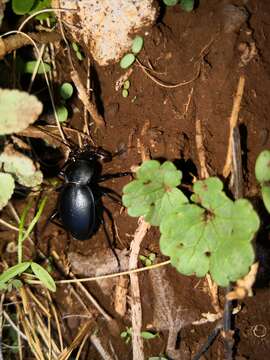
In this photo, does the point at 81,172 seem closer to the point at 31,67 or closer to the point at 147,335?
the point at 31,67

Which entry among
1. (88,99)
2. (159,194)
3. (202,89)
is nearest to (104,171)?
(88,99)

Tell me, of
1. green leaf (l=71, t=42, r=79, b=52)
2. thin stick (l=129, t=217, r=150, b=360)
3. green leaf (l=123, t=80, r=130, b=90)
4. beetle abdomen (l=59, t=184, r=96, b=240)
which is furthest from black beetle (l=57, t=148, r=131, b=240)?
green leaf (l=71, t=42, r=79, b=52)

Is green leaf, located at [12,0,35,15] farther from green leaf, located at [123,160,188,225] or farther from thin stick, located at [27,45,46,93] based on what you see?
green leaf, located at [123,160,188,225]

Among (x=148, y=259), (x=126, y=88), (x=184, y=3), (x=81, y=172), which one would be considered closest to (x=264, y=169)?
(x=148, y=259)

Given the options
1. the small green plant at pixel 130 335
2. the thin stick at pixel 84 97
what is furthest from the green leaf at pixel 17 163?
the small green plant at pixel 130 335

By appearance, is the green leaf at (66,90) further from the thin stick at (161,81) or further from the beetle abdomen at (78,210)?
the beetle abdomen at (78,210)

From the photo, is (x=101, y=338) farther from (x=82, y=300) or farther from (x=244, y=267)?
(x=244, y=267)
